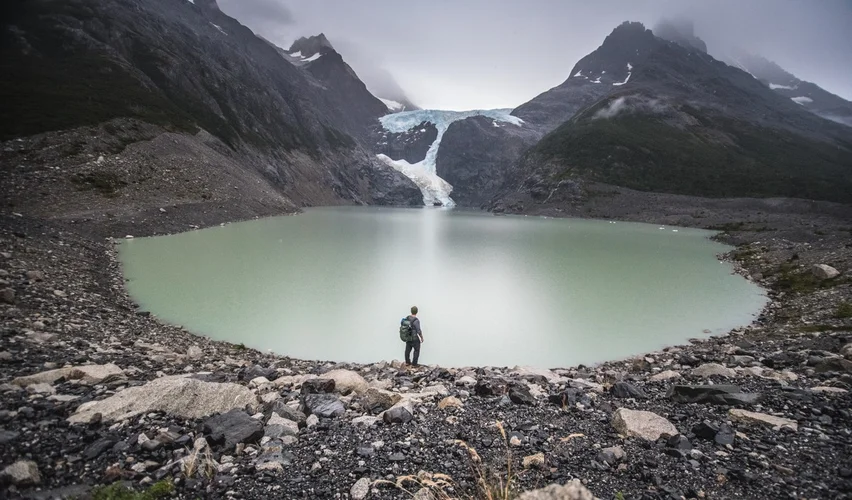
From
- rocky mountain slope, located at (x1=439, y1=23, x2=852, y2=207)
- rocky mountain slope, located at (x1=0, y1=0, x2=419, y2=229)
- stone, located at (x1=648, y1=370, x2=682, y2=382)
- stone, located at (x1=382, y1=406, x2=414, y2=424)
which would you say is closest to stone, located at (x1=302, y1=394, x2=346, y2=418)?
stone, located at (x1=382, y1=406, x2=414, y2=424)

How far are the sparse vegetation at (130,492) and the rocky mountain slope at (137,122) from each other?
144 feet

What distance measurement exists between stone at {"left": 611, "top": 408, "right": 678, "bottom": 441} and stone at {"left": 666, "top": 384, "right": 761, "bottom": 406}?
156 centimetres

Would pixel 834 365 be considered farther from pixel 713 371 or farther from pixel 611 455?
pixel 611 455

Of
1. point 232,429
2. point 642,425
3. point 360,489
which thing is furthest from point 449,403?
point 232,429

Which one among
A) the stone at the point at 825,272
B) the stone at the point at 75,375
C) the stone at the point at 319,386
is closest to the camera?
the stone at the point at 75,375

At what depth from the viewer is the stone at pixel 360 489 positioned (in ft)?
16.6

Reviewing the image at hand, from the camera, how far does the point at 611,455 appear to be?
5.93 m

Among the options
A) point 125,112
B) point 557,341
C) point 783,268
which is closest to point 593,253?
point 783,268

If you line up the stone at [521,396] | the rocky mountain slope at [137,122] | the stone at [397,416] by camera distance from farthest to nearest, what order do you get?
the rocky mountain slope at [137,122]
the stone at [521,396]
the stone at [397,416]

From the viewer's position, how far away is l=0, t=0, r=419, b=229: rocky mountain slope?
4494 cm

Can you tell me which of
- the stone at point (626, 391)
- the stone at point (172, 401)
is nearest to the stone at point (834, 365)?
the stone at point (626, 391)

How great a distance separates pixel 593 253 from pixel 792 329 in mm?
25881

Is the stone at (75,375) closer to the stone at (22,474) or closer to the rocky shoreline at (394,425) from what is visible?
the rocky shoreline at (394,425)

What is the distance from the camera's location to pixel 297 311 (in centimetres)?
1817
